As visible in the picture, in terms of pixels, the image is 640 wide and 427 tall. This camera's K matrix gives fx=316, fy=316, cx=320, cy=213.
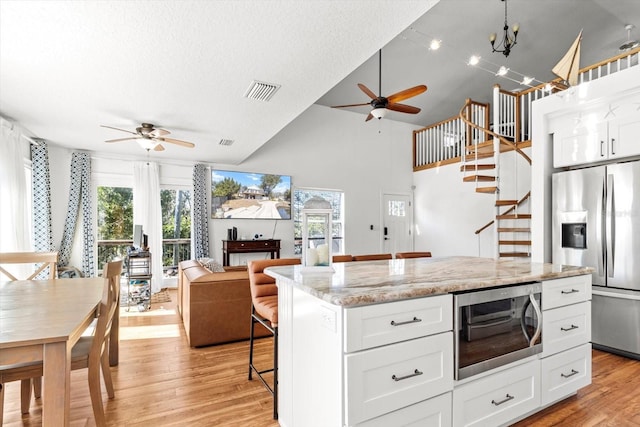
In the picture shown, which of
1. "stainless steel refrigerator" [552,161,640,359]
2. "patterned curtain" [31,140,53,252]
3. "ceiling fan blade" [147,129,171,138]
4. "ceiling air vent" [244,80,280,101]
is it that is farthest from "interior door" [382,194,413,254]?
"patterned curtain" [31,140,53,252]

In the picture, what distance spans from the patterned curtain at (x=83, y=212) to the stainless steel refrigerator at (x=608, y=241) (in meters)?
7.08

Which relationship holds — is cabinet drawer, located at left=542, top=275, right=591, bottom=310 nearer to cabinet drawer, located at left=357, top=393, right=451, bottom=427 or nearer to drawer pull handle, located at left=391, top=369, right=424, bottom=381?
cabinet drawer, located at left=357, top=393, right=451, bottom=427

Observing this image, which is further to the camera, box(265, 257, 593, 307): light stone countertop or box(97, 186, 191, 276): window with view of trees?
box(97, 186, 191, 276): window with view of trees

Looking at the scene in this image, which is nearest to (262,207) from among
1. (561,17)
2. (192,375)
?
(192,375)

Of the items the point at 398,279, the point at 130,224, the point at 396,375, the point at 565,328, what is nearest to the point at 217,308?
the point at 398,279

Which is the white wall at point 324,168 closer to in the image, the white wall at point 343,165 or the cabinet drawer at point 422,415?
the white wall at point 343,165

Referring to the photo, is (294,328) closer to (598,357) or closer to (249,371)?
(249,371)

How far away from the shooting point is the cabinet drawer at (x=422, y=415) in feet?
4.59

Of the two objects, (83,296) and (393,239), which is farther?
(393,239)

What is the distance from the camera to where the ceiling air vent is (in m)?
2.94

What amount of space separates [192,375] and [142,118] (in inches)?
117

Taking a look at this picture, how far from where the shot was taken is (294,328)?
1736mm

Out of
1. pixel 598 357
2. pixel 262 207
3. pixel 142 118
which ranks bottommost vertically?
pixel 598 357

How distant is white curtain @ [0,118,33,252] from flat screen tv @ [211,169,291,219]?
2826mm
